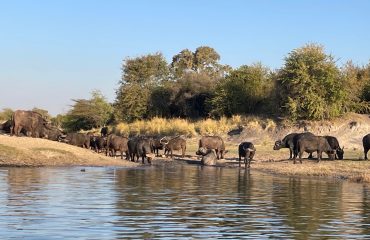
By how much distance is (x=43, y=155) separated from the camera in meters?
33.2

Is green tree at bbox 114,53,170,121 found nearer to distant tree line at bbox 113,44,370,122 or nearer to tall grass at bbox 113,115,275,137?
distant tree line at bbox 113,44,370,122

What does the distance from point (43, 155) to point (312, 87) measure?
81.3 feet

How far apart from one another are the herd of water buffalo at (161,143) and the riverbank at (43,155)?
3297 millimetres

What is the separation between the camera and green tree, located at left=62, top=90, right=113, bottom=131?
7794cm

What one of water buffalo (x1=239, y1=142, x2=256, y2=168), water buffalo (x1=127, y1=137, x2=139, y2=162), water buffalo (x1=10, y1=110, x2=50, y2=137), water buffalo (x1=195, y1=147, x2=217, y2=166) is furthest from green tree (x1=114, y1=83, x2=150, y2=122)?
water buffalo (x1=239, y1=142, x2=256, y2=168)

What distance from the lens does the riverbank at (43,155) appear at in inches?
1271

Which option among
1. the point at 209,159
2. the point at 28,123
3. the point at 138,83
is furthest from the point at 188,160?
the point at 138,83

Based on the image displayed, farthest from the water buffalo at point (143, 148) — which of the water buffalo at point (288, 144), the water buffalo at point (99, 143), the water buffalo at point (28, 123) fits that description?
the water buffalo at point (288, 144)

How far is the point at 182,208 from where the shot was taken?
665 inches

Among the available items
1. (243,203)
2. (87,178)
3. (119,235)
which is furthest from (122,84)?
(119,235)

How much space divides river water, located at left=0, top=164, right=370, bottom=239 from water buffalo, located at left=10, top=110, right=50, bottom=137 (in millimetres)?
11502

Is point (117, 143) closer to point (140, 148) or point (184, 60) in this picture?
point (140, 148)

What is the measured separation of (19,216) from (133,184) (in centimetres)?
922

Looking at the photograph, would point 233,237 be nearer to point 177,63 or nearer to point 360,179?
point 360,179
